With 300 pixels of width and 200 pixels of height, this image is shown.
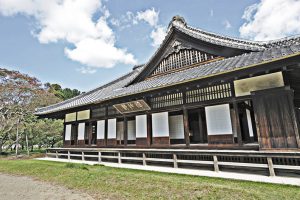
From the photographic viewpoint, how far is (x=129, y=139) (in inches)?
512

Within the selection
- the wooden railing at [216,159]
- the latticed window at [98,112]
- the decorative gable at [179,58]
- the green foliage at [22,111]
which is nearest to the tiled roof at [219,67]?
the decorative gable at [179,58]

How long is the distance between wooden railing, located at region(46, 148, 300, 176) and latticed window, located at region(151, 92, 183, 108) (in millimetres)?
2239

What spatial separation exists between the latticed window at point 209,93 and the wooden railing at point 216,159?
221cm

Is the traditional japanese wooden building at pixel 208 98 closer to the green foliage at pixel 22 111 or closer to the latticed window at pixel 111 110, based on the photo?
the latticed window at pixel 111 110

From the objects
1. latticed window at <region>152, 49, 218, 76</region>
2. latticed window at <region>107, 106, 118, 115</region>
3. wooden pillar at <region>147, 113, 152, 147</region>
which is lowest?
wooden pillar at <region>147, 113, 152, 147</region>

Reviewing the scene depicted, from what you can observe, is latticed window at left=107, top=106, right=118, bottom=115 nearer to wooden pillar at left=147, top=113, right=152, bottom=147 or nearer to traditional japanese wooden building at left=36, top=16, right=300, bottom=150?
traditional japanese wooden building at left=36, top=16, right=300, bottom=150

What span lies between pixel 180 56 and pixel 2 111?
18910mm

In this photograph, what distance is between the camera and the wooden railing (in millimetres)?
6207

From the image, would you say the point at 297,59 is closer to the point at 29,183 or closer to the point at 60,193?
the point at 60,193

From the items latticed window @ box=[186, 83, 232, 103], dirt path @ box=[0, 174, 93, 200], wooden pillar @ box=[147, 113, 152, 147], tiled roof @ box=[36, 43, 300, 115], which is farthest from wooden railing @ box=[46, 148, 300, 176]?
dirt path @ box=[0, 174, 93, 200]

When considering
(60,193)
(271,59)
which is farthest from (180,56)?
(60,193)

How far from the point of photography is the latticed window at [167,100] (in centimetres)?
909

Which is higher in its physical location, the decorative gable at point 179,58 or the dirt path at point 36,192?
the decorative gable at point 179,58

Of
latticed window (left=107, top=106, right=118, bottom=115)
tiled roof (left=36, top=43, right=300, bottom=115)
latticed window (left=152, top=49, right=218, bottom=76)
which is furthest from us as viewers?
latticed window (left=107, top=106, right=118, bottom=115)
